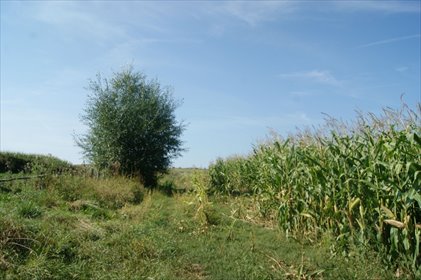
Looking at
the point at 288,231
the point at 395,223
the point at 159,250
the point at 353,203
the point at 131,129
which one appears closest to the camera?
the point at 395,223

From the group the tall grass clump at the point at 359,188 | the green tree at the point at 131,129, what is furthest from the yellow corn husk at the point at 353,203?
the green tree at the point at 131,129

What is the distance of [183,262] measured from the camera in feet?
22.1

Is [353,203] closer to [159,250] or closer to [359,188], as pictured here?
[359,188]

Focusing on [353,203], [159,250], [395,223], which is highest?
[353,203]

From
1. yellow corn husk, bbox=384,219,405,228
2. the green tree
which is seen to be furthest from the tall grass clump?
the green tree

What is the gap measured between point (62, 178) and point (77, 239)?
709 cm

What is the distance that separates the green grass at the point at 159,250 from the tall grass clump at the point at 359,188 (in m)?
0.37

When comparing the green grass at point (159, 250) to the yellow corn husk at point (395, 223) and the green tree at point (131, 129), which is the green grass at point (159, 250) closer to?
the yellow corn husk at point (395, 223)

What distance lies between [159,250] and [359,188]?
143 inches

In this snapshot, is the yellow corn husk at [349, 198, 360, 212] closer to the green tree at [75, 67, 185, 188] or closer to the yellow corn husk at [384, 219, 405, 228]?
the yellow corn husk at [384, 219, 405, 228]

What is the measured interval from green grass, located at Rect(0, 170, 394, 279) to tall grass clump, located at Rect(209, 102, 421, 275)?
371mm

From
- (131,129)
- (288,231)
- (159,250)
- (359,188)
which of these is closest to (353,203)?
(359,188)

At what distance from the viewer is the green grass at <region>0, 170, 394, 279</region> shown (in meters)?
5.92

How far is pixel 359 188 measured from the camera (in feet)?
22.1
